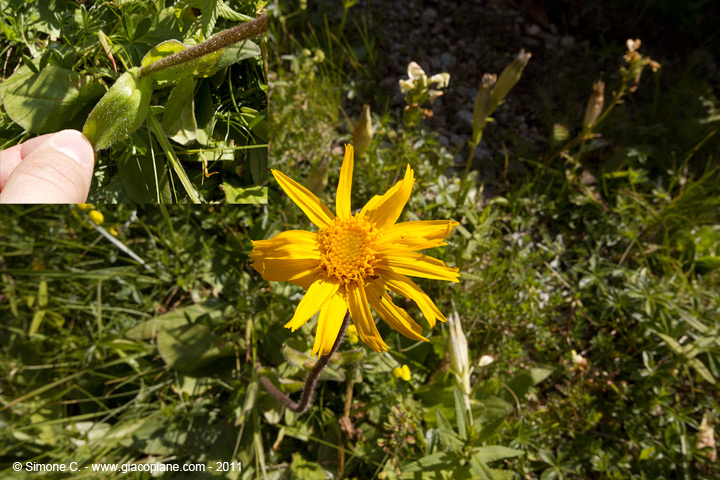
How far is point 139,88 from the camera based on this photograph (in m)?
1.35

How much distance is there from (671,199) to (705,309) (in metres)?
0.62

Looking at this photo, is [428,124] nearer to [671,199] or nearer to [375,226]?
[671,199]

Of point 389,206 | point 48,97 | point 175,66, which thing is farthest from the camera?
point 48,97

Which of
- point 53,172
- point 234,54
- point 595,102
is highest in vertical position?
point 234,54

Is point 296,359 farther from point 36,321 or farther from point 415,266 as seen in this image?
point 36,321

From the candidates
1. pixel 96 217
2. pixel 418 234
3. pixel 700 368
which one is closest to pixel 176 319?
pixel 96 217

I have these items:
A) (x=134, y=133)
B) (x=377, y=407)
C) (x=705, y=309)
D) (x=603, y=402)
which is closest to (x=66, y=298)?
(x=134, y=133)

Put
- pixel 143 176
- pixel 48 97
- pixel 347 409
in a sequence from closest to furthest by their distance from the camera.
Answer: pixel 48 97 < pixel 143 176 < pixel 347 409

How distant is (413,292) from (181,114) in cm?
95

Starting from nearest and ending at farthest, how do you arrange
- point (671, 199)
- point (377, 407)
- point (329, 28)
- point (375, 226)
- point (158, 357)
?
1. point (375, 226)
2. point (377, 407)
3. point (158, 357)
4. point (671, 199)
5. point (329, 28)

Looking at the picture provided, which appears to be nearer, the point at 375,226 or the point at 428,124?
the point at 375,226

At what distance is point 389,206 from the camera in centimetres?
117

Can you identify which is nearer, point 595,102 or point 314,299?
point 314,299

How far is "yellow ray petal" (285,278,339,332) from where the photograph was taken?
40.9 inches
